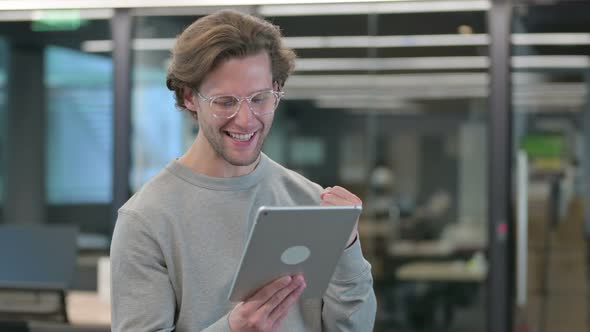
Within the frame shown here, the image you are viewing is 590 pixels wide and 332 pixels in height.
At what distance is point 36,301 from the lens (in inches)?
150

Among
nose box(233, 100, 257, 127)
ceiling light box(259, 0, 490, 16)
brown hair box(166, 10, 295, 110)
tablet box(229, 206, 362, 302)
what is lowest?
tablet box(229, 206, 362, 302)

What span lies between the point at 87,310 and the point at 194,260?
2.75 meters

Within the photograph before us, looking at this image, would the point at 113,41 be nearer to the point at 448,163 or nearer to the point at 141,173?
the point at 141,173

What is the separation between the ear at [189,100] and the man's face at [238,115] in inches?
0.4

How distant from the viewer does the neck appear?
5.60 ft

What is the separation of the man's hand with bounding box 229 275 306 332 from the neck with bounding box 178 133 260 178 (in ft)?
0.80

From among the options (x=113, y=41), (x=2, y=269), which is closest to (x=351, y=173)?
(x=113, y=41)

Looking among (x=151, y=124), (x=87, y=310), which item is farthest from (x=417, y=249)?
(x=87, y=310)

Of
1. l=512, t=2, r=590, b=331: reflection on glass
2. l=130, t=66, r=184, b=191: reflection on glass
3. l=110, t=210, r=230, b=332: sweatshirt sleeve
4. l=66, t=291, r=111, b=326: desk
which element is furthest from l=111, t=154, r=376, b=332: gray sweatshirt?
l=130, t=66, r=184, b=191: reflection on glass

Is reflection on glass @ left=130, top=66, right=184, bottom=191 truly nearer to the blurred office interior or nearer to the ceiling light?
the blurred office interior

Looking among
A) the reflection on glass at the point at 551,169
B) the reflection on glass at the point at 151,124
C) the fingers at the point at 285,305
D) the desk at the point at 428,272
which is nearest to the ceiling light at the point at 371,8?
the reflection on glass at the point at 551,169

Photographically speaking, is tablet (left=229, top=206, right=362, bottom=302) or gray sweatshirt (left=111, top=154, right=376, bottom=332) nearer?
tablet (left=229, top=206, right=362, bottom=302)

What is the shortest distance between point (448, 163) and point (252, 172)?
372cm

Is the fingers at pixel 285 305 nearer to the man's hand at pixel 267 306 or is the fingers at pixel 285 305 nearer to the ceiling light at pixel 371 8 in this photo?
the man's hand at pixel 267 306
